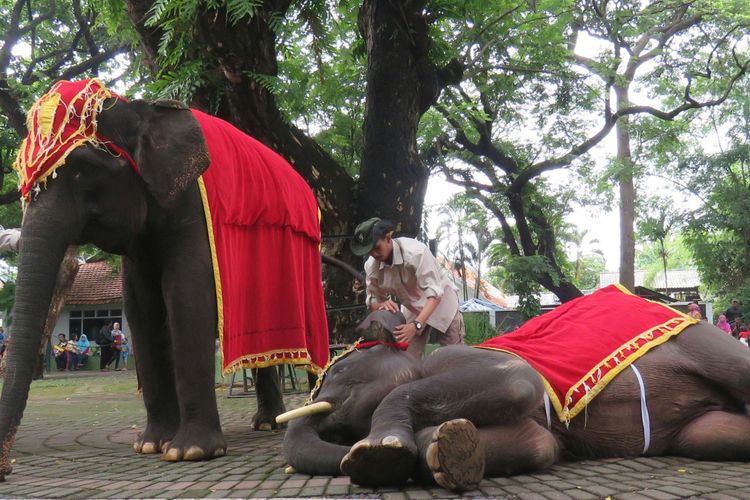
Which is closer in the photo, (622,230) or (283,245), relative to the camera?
(283,245)

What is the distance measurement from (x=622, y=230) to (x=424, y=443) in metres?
21.7

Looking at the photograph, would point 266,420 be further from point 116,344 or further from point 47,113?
point 116,344

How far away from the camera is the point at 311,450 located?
10.0 feet

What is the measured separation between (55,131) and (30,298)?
973 mm

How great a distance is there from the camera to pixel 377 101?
968 centimetres

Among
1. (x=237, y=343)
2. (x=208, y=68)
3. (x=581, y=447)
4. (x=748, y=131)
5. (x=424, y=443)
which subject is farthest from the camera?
(x=748, y=131)

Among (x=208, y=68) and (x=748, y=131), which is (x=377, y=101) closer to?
(x=208, y=68)

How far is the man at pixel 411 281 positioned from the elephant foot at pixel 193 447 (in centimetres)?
143

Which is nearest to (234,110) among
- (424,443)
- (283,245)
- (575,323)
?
(283,245)

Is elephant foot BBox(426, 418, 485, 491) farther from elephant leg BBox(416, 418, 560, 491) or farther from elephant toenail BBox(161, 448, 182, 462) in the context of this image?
elephant toenail BBox(161, 448, 182, 462)

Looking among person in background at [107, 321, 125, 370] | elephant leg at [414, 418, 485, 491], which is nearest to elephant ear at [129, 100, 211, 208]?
elephant leg at [414, 418, 485, 491]

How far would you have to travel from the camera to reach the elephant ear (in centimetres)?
433

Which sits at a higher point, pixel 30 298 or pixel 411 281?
pixel 411 281

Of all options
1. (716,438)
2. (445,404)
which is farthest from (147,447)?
(716,438)
